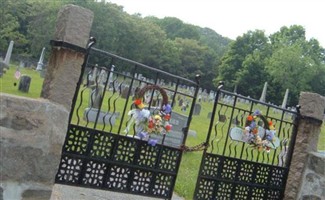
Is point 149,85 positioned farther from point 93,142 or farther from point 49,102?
point 49,102

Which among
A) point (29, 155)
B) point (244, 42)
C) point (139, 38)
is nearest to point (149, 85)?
point (29, 155)

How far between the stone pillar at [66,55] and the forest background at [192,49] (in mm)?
38288

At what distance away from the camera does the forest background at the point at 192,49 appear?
159 feet

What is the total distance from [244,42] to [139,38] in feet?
59.5

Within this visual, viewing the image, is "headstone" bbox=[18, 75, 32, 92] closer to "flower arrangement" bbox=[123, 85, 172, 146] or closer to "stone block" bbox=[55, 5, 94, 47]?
"flower arrangement" bbox=[123, 85, 172, 146]

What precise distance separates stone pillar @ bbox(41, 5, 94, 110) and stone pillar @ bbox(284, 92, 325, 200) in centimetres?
389

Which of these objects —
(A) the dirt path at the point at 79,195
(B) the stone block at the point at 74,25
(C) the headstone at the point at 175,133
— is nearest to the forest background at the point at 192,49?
(C) the headstone at the point at 175,133

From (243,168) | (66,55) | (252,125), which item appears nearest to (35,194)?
(66,55)

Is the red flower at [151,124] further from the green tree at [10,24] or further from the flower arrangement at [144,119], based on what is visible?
the green tree at [10,24]

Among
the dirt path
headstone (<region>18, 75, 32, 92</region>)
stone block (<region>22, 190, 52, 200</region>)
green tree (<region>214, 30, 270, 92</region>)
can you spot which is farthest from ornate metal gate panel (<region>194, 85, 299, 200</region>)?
green tree (<region>214, 30, 270, 92</region>)

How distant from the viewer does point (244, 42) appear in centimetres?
6606

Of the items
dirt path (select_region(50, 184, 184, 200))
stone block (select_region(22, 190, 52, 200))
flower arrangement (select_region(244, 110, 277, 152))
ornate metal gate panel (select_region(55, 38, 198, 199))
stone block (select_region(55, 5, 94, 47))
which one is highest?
stone block (select_region(55, 5, 94, 47))

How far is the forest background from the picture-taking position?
48500mm

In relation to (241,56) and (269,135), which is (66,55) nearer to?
(269,135)
